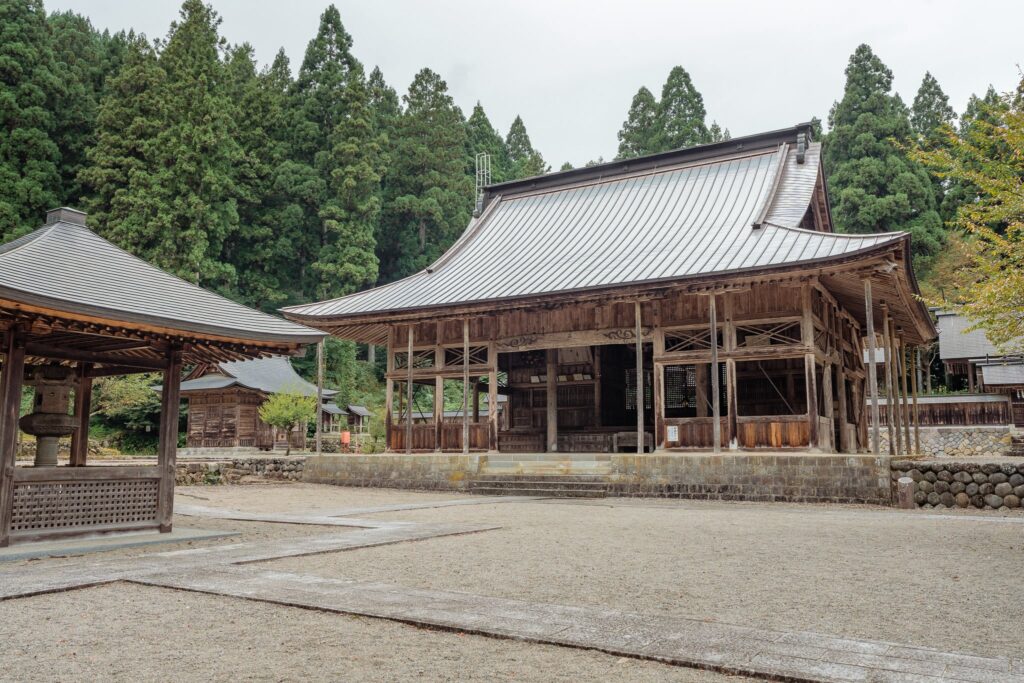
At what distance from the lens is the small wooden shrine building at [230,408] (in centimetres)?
3569

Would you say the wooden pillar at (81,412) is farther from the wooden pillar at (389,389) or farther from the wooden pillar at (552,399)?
the wooden pillar at (552,399)

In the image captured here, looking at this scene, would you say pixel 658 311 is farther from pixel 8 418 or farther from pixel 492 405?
pixel 8 418

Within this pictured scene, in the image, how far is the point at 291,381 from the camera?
3869 centimetres

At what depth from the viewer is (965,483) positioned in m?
12.5

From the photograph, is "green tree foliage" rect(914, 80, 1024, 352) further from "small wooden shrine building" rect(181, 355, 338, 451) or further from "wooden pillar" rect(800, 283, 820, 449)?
"small wooden shrine building" rect(181, 355, 338, 451)

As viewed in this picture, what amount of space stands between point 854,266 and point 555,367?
9.16 meters

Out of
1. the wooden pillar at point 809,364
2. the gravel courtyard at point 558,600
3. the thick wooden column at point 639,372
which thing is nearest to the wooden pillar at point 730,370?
the wooden pillar at point 809,364

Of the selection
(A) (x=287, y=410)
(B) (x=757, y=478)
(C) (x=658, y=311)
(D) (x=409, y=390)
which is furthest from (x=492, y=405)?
(A) (x=287, y=410)

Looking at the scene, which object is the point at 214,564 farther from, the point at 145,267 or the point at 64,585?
the point at 145,267

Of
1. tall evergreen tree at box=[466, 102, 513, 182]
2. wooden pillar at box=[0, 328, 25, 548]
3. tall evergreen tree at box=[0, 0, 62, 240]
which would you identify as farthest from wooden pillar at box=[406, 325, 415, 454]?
tall evergreen tree at box=[466, 102, 513, 182]

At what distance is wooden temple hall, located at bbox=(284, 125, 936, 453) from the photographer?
15.3 meters

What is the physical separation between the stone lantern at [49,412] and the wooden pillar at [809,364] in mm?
12580

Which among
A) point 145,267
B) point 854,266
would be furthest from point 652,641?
point 854,266

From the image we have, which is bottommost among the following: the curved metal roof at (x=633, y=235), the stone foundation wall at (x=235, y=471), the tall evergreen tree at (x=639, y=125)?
the stone foundation wall at (x=235, y=471)
